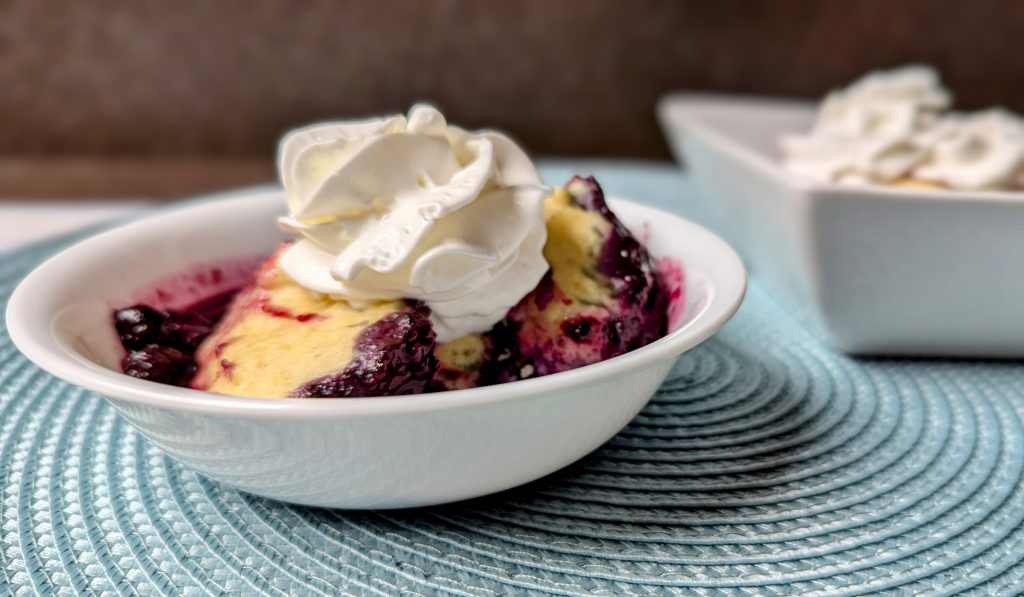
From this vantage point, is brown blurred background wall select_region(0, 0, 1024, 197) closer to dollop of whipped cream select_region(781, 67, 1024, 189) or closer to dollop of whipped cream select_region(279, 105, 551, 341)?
dollop of whipped cream select_region(781, 67, 1024, 189)

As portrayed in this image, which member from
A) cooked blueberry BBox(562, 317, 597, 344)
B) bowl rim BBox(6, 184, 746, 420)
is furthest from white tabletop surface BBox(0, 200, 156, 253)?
cooked blueberry BBox(562, 317, 597, 344)

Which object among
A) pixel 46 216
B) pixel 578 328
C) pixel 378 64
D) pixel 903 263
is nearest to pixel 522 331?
pixel 578 328

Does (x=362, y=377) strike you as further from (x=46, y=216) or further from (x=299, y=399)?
(x=46, y=216)

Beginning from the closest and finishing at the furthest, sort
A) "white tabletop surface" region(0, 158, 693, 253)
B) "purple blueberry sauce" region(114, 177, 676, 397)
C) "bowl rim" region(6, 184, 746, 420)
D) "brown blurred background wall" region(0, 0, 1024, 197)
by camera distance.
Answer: "bowl rim" region(6, 184, 746, 420) < "purple blueberry sauce" region(114, 177, 676, 397) < "white tabletop surface" region(0, 158, 693, 253) < "brown blurred background wall" region(0, 0, 1024, 197)

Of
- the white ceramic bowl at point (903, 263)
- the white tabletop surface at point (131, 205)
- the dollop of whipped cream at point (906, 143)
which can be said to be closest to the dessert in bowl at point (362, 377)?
the white ceramic bowl at point (903, 263)

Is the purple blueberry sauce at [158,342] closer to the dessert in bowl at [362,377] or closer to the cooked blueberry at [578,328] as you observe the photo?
the dessert in bowl at [362,377]

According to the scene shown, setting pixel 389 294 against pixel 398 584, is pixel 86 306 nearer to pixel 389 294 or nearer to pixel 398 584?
pixel 389 294
